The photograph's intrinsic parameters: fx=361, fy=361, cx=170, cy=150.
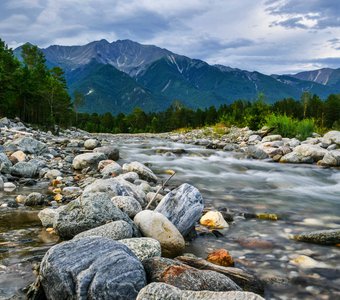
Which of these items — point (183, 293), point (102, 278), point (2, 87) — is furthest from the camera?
point (2, 87)

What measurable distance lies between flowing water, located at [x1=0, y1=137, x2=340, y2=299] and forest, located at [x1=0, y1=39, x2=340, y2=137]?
60.1 feet

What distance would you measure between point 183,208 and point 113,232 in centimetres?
200

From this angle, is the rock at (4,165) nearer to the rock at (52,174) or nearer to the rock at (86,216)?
the rock at (52,174)

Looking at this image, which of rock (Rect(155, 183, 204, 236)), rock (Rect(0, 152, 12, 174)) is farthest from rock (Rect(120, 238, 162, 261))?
rock (Rect(0, 152, 12, 174))

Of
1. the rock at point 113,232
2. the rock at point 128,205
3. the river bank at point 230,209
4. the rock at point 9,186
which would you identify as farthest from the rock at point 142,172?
the rock at point 113,232

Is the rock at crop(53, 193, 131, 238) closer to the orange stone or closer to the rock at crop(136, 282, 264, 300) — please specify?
the orange stone

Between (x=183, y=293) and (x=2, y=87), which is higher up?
(x=2, y=87)

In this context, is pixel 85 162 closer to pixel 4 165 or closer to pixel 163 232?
pixel 4 165

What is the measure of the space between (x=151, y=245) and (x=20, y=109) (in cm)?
5225

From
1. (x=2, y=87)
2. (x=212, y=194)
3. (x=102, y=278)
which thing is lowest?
(x=212, y=194)

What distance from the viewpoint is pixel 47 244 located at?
6.66 metres

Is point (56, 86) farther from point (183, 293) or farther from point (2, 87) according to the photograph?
point (183, 293)

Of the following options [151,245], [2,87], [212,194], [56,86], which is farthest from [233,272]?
[56,86]

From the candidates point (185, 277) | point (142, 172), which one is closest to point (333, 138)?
point (142, 172)
